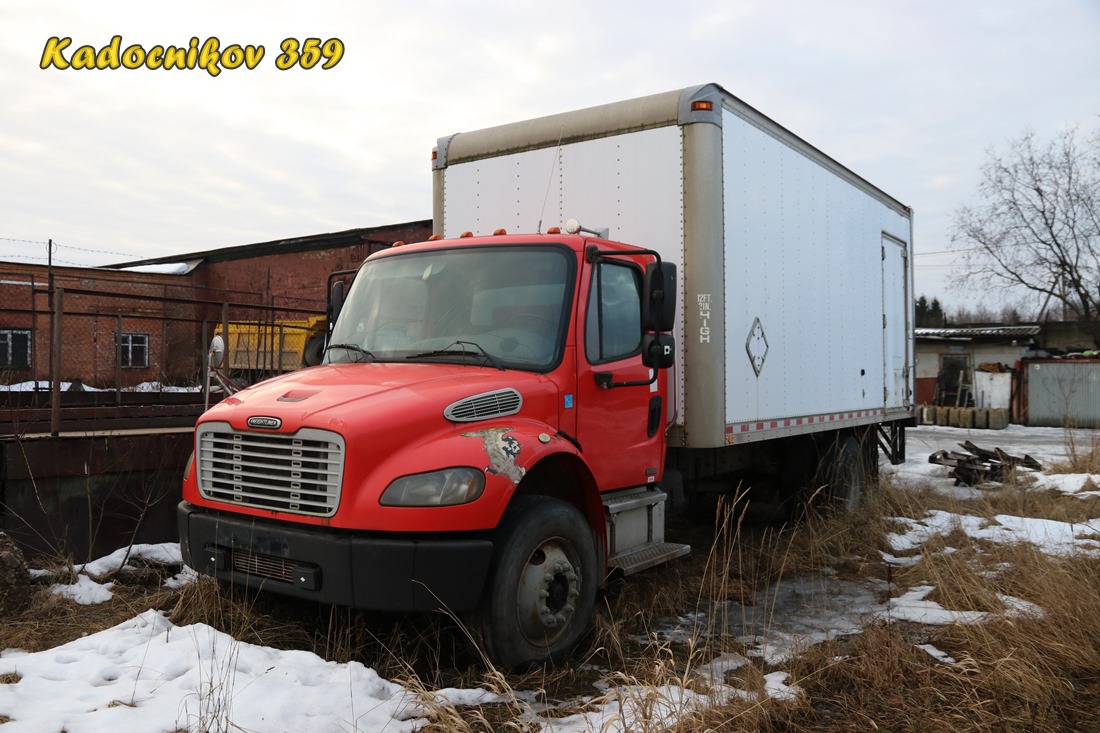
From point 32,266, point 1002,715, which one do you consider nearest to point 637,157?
point 1002,715

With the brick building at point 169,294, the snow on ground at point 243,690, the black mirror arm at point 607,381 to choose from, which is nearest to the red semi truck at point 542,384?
the black mirror arm at point 607,381

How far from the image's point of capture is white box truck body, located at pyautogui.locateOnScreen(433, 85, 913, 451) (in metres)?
6.49

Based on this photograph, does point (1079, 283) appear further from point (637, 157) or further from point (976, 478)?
point (637, 157)

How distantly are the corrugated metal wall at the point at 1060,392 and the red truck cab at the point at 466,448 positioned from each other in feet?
91.8

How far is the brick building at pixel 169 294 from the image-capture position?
24594 millimetres

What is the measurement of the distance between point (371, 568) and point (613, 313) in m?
2.42

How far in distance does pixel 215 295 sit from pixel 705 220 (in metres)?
32.3

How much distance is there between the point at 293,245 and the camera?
30.9m

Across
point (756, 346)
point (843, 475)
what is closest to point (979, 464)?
point (843, 475)

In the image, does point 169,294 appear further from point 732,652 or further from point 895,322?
point 732,652

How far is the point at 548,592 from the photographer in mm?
4629

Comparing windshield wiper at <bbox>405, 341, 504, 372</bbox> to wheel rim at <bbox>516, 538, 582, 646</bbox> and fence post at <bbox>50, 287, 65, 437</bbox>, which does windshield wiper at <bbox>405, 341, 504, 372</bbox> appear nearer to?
wheel rim at <bbox>516, 538, 582, 646</bbox>

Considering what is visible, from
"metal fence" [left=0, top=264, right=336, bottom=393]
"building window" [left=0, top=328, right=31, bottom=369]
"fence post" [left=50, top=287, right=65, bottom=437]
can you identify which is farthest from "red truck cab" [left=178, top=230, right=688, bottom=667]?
"building window" [left=0, top=328, right=31, bottom=369]

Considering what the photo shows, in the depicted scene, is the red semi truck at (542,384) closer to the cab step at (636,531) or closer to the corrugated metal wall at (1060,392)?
the cab step at (636,531)
